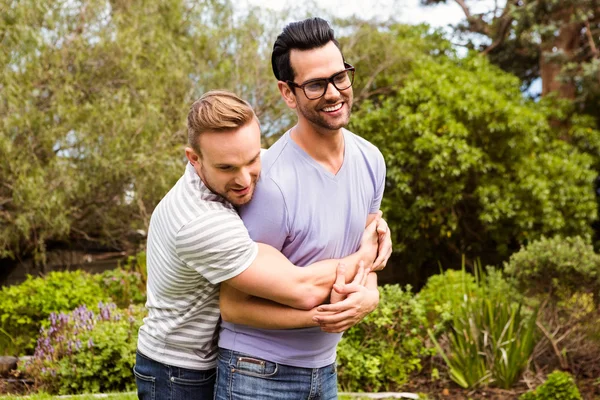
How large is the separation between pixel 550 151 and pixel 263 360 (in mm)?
10880

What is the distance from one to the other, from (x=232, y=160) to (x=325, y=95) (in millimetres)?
383

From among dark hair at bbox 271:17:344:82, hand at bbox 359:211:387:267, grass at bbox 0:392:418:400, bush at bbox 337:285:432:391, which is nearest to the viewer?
dark hair at bbox 271:17:344:82

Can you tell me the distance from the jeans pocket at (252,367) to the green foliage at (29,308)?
4.75 metres

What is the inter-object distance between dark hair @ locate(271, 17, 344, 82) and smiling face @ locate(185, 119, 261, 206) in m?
0.26

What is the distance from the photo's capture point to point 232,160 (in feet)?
6.24

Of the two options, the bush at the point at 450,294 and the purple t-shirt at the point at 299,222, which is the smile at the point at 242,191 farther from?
the bush at the point at 450,294

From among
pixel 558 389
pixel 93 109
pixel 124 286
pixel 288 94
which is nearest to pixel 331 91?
pixel 288 94

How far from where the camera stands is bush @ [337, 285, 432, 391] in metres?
5.34

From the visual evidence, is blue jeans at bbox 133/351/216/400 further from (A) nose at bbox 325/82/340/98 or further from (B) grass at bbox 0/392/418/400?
(B) grass at bbox 0/392/418/400

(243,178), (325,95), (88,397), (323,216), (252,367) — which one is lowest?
(88,397)

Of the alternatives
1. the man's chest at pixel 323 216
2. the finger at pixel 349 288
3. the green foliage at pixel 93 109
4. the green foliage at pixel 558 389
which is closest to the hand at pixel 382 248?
the man's chest at pixel 323 216

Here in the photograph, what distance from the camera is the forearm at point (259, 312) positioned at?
1966mm

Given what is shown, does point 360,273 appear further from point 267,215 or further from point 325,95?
point 325,95

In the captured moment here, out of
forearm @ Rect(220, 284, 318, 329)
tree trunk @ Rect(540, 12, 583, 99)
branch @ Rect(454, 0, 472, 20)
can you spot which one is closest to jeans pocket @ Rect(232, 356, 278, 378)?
forearm @ Rect(220, 284, 318, 329)
